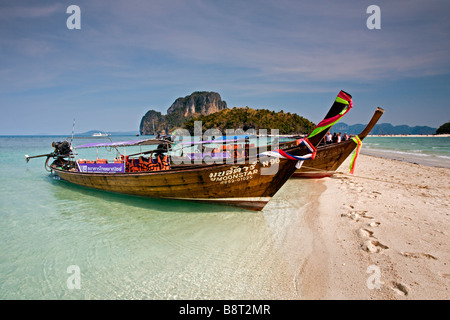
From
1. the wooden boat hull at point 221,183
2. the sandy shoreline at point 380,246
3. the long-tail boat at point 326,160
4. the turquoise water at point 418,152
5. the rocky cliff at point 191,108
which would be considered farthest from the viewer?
the rocky cliff at point 191,108

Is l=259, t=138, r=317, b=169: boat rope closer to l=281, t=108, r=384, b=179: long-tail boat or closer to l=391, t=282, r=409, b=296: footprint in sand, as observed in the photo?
l=391, t=282, r=409, b=296: footprint in sand

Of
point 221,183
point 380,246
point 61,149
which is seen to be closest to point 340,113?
point 380,246

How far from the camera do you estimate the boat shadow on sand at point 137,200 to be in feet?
25.7

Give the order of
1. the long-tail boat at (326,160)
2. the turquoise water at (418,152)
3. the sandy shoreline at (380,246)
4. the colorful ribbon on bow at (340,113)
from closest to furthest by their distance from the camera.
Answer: the sandy shoreline at (380,246)
the colorful ribbon on bow at (340,113)
the long-tail boat at (326,160)
the turquoise water at (418,152)

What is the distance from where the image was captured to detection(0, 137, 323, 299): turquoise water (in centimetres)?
407

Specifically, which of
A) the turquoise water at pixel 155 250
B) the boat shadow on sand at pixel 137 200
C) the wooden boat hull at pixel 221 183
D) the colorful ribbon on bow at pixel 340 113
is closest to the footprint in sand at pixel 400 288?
the turquoise water at pixel 155 250

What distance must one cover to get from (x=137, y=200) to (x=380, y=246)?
8596 millimetres

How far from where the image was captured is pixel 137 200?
9.66 meters

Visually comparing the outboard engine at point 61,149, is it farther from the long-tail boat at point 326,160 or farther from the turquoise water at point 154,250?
the long-tail boat at point 326,160

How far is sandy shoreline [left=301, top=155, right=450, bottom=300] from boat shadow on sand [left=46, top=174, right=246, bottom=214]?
311cm

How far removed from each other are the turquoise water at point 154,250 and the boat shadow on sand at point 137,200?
0.06m

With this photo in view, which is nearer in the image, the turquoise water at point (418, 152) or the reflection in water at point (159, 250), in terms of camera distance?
the reflection in water at point (159, 250)

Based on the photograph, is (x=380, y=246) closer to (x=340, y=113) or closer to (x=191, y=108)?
(x=340, y=113)

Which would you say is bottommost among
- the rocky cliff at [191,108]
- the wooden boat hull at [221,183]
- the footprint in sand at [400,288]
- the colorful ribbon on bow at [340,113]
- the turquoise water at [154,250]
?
the turquoise water at [154,250]
